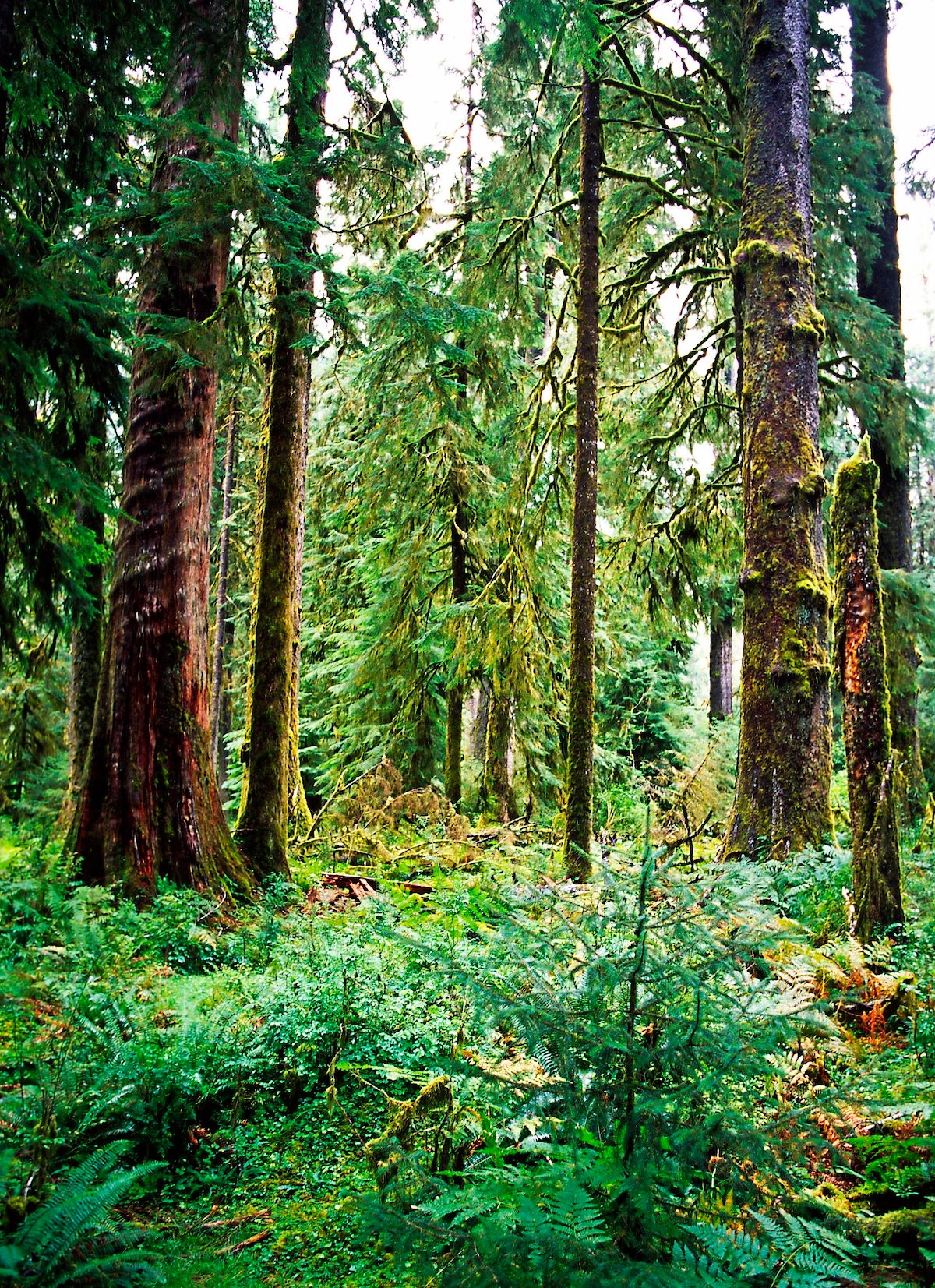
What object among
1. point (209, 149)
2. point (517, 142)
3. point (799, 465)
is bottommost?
point (799, 465)

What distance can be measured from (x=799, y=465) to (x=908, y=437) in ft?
16.8

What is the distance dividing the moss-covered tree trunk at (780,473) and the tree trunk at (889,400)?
3493mm

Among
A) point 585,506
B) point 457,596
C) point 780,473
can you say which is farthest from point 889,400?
point 457,596

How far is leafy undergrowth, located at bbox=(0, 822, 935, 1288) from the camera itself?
6.19 ft

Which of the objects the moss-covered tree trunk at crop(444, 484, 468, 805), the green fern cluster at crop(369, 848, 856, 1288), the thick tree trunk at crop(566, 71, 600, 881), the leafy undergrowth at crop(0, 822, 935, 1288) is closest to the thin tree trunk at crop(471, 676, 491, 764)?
the moss-covered tree trunk at crop(444, 484, 468, 805)

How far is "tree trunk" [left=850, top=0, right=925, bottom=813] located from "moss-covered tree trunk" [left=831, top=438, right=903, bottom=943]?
5152 millimetres

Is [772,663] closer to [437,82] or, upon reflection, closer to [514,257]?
[514,257]

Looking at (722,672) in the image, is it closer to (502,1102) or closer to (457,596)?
(457,596)

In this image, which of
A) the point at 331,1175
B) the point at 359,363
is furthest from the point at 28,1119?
the point at 359,363

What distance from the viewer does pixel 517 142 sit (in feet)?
32.7

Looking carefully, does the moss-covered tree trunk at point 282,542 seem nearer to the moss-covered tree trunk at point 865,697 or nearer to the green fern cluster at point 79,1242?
the moss-covered tree trunk at point 865,697

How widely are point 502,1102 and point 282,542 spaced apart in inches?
269

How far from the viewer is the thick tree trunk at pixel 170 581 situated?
6074 mm

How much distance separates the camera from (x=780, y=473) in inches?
251
